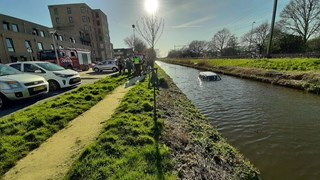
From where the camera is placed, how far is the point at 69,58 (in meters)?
20.5

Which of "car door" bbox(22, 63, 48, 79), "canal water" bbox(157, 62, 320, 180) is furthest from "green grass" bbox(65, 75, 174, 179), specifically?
"car door" bbox(22, 63, 48, 79)

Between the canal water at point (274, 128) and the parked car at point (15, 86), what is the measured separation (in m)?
7.81

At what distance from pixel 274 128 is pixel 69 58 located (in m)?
21.4

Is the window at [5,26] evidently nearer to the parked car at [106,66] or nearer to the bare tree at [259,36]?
the parked car at [106,66]

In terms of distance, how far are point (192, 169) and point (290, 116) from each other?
23.1ft

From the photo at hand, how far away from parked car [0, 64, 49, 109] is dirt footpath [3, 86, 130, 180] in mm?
3148

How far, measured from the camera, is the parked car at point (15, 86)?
6266 millimetres

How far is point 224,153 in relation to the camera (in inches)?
170

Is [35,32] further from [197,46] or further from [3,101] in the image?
[197,46]

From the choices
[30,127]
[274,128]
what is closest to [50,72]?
[30,127]

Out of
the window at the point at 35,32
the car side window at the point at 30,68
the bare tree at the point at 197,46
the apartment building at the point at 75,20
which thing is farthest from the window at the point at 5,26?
the bare tree at the point at 197,46

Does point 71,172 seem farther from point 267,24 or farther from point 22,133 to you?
point 267,24

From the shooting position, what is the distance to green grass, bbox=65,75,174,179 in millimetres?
2773

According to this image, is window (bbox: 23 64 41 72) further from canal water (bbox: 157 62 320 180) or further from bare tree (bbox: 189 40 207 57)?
bare tree (bbox: 189 40 207 57)
